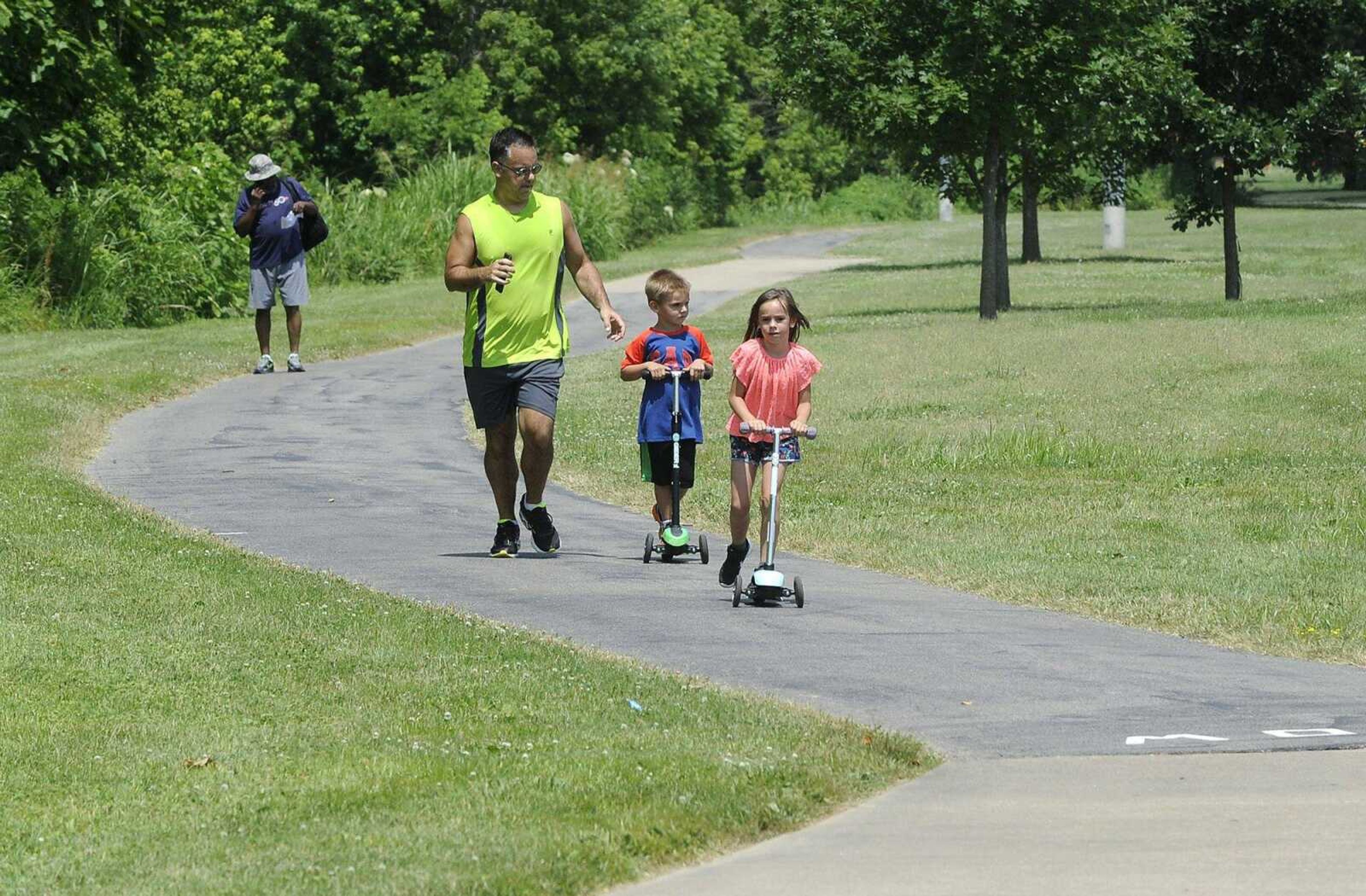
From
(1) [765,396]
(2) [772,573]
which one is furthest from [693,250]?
(2) [772,573]

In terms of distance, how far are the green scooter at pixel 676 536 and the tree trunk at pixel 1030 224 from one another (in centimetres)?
3174

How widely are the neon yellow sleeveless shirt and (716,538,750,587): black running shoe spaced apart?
1.41 metres

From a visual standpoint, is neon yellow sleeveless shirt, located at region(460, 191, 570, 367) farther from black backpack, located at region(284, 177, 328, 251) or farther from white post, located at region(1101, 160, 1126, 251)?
white post, located at region(1101, 160, 1126, 251)

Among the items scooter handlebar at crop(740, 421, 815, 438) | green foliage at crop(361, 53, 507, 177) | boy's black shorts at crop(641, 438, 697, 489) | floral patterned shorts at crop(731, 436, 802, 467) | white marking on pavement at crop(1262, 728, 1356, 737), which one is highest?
green foliage at crop(361, 53, 507, 177)

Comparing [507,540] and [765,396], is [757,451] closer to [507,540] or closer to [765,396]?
[765,396]

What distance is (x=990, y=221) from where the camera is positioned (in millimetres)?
30219

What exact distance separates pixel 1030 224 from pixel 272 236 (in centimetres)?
2818

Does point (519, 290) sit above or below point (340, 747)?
above

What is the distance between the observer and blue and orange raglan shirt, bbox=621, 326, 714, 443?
34.0 feet

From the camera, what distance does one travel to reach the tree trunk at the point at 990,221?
1156 inches

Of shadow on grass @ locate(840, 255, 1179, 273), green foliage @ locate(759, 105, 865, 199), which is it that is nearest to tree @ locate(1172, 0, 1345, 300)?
shadow on grass @ locate(840, 255, 1179, 273)

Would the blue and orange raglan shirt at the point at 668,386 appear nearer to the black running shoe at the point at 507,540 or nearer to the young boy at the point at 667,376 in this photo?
the young boy at the point at 667,376

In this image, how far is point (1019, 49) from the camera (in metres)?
28.4

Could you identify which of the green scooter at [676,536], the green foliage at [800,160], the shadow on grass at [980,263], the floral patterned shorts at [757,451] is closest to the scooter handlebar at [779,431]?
the floral patterned shorts at [757,451]
